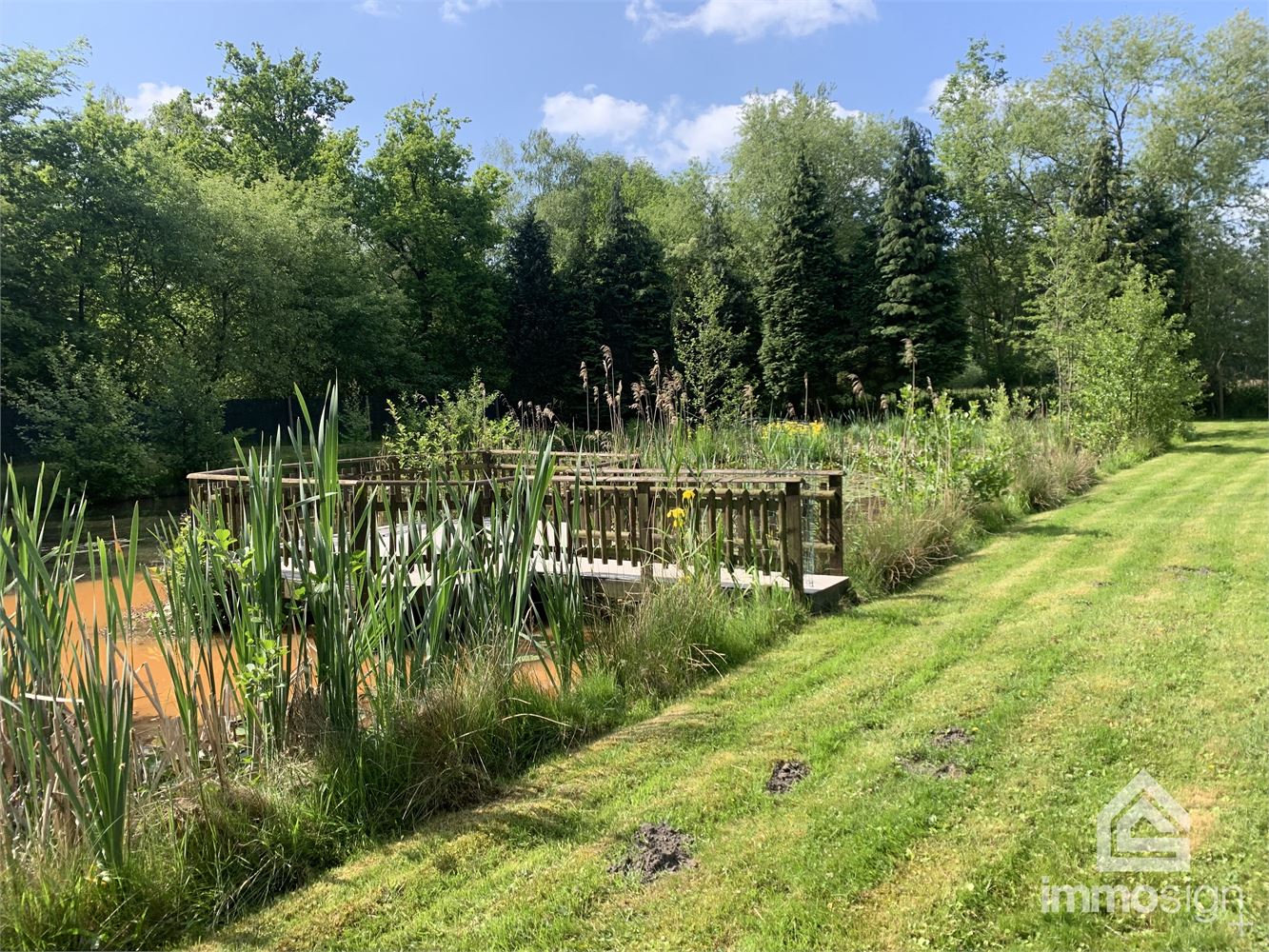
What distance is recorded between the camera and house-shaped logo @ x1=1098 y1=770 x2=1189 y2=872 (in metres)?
2.57

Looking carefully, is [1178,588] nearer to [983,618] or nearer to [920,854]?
[983,618]

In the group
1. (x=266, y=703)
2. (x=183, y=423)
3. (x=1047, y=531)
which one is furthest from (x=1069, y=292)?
(x=183, y=423)

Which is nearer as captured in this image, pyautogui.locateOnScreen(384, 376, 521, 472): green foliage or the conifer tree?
pyautogui.locateOnScreen(384, 376, 521, 472): green foliage

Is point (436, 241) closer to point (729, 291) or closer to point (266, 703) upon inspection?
point (729, 291)

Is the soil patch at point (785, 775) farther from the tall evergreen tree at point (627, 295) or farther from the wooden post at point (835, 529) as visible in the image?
the tall evergreen tree at point (627, 295)

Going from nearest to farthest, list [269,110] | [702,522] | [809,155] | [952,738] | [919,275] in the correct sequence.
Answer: [952,738] < [702,522] < [919,275] < [809,155] < [269,110]

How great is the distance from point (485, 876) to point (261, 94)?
3587 cm

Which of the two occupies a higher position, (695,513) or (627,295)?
(627,295)

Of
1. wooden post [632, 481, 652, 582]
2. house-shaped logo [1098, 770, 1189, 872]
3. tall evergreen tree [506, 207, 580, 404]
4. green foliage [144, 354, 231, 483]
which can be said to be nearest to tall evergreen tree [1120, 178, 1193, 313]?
tall evergreen tree [506, 207, 580, 404]

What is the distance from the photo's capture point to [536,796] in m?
3.53

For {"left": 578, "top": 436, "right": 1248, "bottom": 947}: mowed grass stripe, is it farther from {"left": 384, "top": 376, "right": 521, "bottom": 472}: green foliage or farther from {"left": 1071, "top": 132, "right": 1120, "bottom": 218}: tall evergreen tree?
{"left": 1071, "top": 132, "right": 1120, "bottom": 218}: tall evergreen tree

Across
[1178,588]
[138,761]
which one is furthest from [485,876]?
[1178,588]

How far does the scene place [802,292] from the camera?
1081 inches

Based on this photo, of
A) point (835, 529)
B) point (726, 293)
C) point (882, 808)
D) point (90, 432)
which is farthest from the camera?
point (726, 293)
